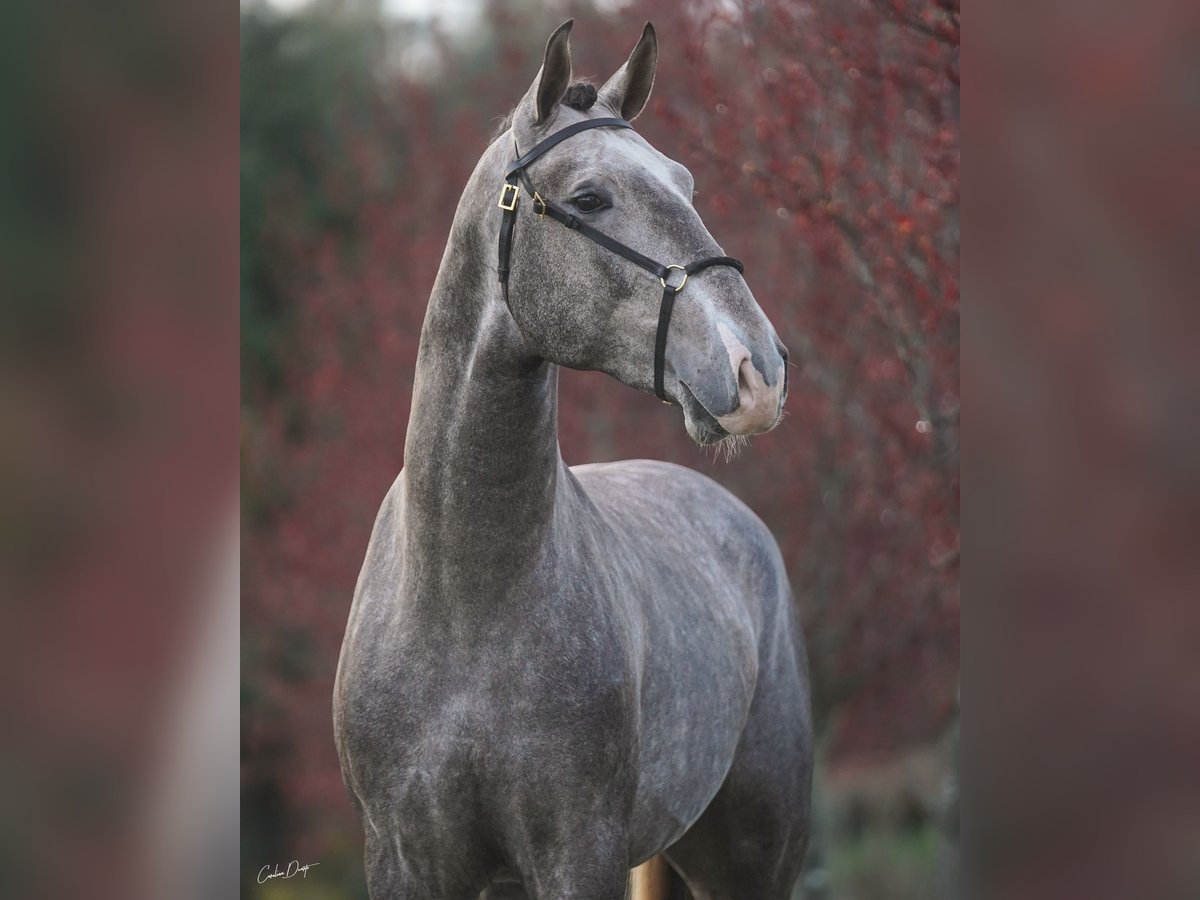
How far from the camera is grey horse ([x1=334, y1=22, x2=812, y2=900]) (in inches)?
87.1

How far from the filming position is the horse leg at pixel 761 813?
12.0 feet

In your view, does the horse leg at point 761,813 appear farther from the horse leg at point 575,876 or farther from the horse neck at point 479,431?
the horse neck at point 479,431

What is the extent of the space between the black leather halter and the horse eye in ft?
0.08

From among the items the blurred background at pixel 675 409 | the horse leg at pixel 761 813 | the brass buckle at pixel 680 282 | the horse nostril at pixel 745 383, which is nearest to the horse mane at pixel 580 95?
the brass buckle at pixel 680 282

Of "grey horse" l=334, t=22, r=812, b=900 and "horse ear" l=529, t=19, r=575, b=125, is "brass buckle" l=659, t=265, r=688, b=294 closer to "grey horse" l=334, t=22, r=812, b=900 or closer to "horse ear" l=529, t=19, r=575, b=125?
"grey horse" l=334, t=22, r=812, b=900

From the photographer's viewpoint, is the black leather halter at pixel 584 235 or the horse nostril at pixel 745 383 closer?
the horse nostril at pixel 745 383

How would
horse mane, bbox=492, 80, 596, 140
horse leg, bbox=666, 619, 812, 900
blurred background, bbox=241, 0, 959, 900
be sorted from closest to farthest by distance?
horse mane, bbox=492, 80, 596, 140 < horse leg, bbox=666, 619, 812, 900 < blurred background, bbox=241, 0, 959, 900

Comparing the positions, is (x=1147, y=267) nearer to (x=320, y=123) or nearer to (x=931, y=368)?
(x=931, y=368)

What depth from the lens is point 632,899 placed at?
3.76 m
